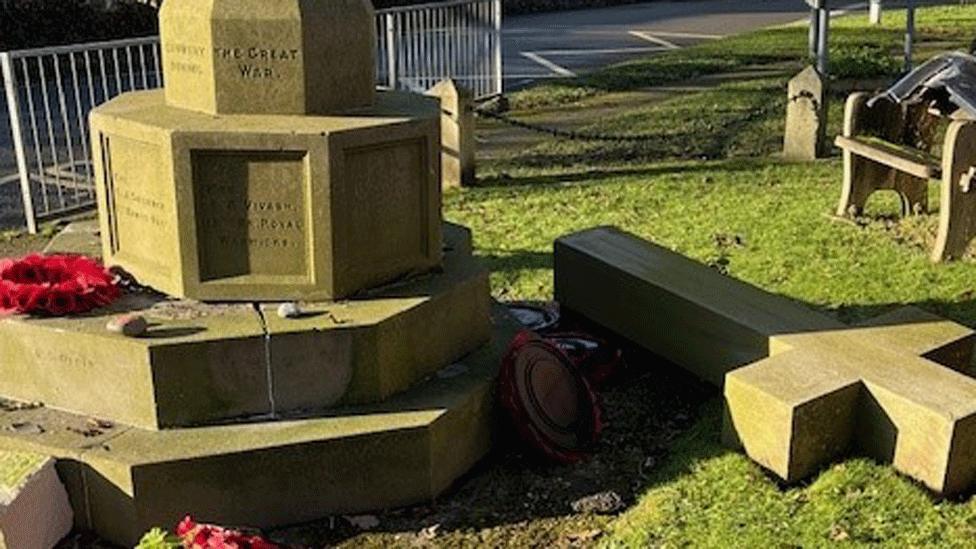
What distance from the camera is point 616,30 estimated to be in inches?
907

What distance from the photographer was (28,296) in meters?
4.72

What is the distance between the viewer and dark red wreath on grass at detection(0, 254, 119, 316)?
4.72 metres

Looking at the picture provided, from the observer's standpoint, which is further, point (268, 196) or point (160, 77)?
point (160, 77)

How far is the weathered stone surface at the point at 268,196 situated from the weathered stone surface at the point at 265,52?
0.32 ft

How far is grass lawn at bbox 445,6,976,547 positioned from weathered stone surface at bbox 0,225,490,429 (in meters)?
1.26

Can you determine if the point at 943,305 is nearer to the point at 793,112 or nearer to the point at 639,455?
the point at 639,455

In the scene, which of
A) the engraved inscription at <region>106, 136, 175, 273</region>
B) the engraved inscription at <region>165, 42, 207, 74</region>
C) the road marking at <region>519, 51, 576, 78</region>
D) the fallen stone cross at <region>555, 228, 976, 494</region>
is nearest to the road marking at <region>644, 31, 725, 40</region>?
the road marking at <region>519, 51, 576, 78</region>

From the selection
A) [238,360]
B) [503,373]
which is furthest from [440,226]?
[238,360]

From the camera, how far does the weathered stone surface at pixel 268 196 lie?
4.65m

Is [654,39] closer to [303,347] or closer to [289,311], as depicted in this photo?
[289,311]

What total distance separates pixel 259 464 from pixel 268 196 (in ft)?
3.82

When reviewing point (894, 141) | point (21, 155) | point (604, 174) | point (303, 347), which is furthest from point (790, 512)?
point (21, 155)

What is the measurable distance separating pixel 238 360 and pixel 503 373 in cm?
120

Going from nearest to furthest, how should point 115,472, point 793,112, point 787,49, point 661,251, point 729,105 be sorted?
point 115,472 < point 661,251 < point 793,112 < point 729,105 < point 787,49
